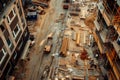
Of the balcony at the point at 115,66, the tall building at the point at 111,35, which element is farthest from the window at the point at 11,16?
the balcony at the point at 115,66

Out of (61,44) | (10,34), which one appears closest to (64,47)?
(61,44)

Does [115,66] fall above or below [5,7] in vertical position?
below

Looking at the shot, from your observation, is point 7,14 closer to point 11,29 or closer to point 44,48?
point 11,29

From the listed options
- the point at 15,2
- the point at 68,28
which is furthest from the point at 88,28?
the point at 15,2

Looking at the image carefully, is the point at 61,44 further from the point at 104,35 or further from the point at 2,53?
the point at 2,53

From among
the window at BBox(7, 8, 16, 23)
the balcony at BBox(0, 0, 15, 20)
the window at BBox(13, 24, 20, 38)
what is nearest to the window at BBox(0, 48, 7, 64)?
the window at BBox(13, 24, 20, 38)

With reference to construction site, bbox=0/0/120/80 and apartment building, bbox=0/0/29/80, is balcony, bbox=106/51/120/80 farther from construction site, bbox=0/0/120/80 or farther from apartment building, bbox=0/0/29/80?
apartment building, bbox=0/0/29/80

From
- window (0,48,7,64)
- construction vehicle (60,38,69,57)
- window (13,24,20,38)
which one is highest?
window (13,24,20,38)
